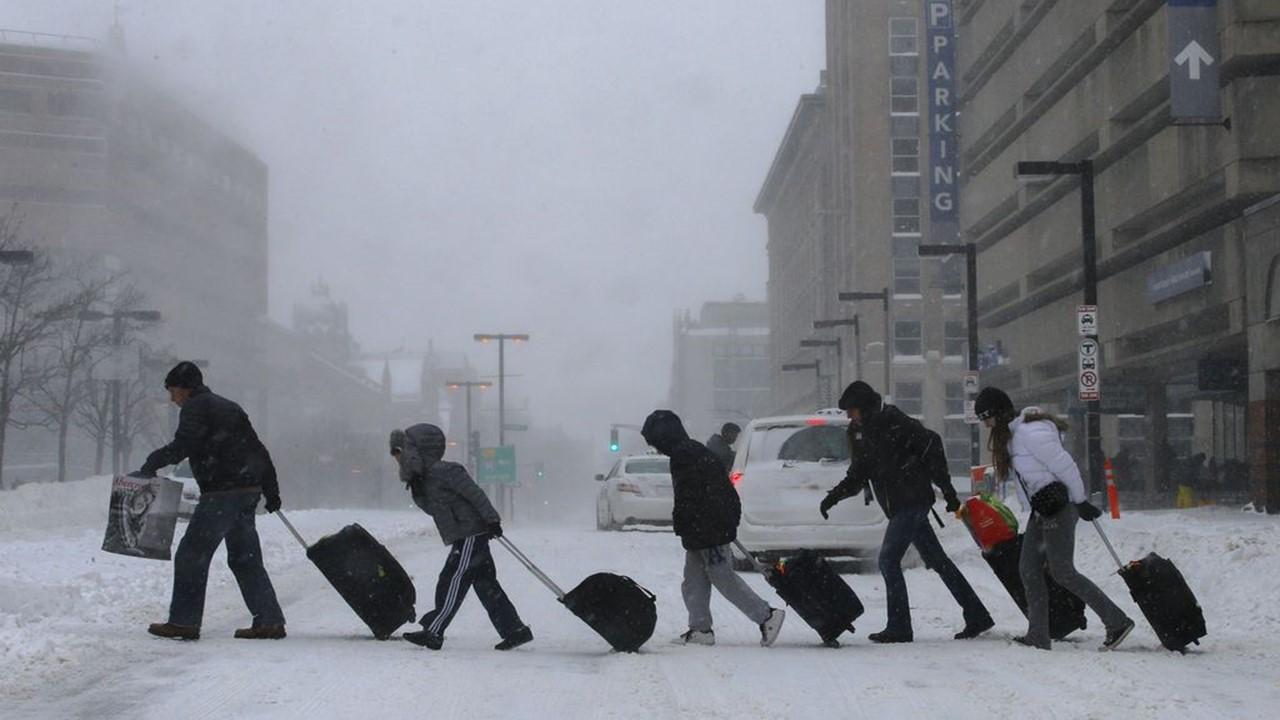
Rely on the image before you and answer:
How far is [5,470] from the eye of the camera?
89.8 m

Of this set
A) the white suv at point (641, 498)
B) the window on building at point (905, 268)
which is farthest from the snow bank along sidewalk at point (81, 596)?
the window on building at point (905, 268)

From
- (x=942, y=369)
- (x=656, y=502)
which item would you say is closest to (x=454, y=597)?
(x=656, y=502)

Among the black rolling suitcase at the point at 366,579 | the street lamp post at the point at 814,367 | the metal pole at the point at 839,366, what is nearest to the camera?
the black rolling suitcase at the point at 366,579

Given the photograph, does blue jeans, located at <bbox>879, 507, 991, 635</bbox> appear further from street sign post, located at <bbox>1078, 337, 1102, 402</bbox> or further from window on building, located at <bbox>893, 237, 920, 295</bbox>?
window on building, located at <bbox>893, 237, 920, 295</bbox>

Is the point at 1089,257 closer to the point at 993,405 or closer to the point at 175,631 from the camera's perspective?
the point at 993,405

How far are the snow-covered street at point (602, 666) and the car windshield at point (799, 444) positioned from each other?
2.18 metres

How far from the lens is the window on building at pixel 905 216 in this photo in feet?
263

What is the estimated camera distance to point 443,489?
1002 centimetres

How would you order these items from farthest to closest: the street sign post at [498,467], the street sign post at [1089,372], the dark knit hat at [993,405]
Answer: the street sign post at [498,467] → the street sign post at [1089,372] → the dark knit hat at [993,405]

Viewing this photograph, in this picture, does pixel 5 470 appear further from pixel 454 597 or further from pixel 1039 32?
pixel 454 597

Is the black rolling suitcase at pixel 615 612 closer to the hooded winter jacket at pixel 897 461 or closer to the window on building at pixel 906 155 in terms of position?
the hooded winter jacket at pixel 897 461

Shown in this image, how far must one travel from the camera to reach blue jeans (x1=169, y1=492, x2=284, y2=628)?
1003cm

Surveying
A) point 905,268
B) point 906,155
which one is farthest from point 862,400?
point 906,155

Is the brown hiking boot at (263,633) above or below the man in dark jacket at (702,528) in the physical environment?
below
